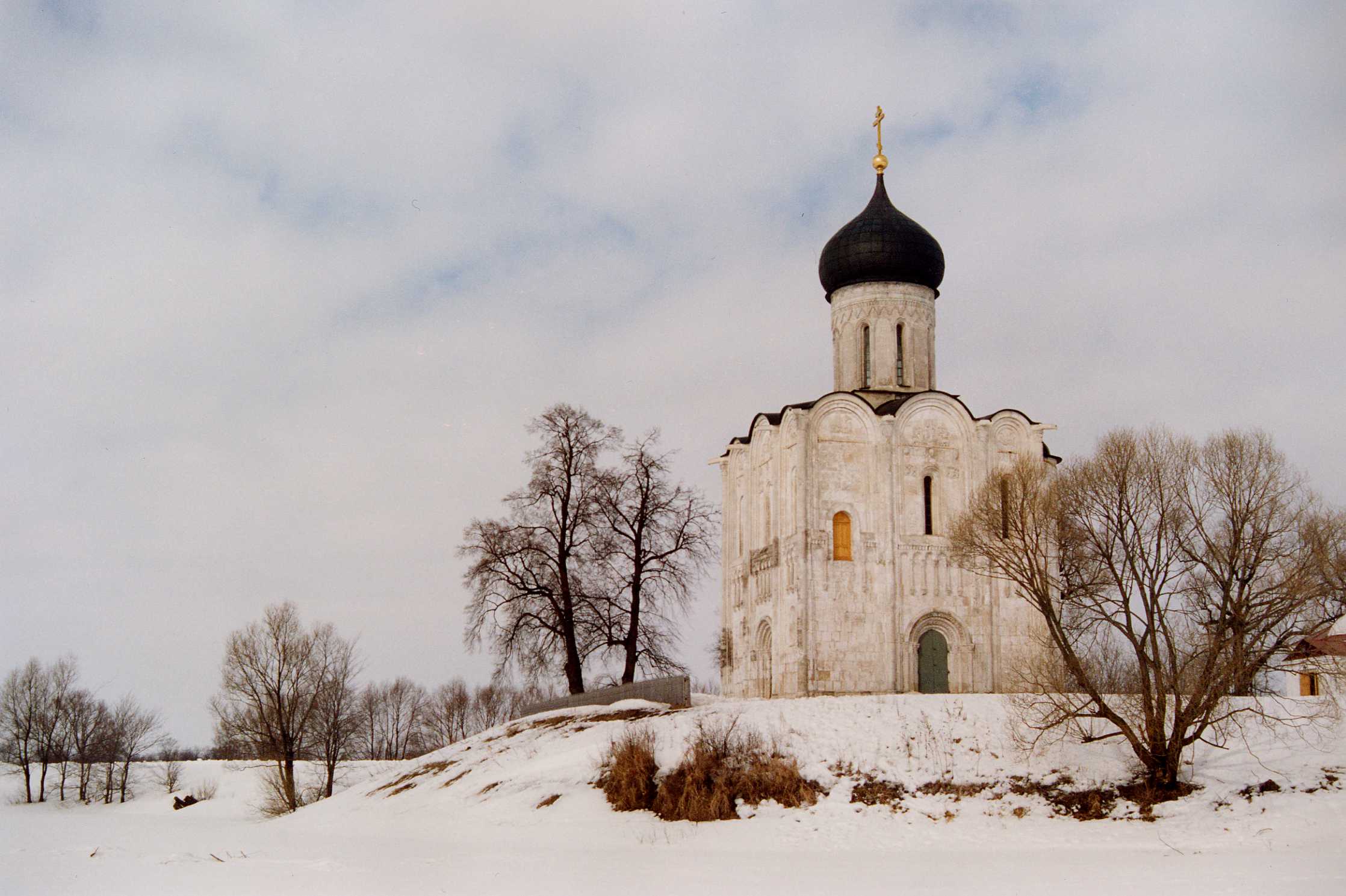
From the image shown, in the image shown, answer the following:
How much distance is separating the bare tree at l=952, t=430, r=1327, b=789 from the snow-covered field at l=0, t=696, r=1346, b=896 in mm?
882

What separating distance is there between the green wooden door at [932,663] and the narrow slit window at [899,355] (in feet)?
19.6

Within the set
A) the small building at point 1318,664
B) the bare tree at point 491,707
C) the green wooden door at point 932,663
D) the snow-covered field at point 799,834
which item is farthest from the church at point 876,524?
the bare tree at point 491,707

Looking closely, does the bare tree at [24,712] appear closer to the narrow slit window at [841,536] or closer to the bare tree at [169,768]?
the bare tree at [169,768]

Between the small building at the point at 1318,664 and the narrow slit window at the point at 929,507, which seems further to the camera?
the narrow slit window at the point at 929,507

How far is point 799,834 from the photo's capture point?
17891 mm

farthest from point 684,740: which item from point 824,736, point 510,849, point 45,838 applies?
point 45,838

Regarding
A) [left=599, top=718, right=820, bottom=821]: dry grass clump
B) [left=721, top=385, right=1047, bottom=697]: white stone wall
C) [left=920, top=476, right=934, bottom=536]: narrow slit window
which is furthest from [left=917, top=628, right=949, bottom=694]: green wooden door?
[left=599, top=718, right=820, bottom=821]: dry grass clump

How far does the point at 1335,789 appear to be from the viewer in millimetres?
17828

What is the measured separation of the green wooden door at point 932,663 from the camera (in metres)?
27.2

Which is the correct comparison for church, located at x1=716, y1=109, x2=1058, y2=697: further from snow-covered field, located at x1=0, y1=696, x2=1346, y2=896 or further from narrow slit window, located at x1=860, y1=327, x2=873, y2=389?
snow-covered field, located at x1=0, y1=696, x2=1346, y2=896

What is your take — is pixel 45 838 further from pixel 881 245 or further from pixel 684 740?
pixel 881 245

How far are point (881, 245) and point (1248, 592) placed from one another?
535 inches

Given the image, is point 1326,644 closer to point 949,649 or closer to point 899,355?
point 949,649

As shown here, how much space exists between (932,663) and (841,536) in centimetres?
324
